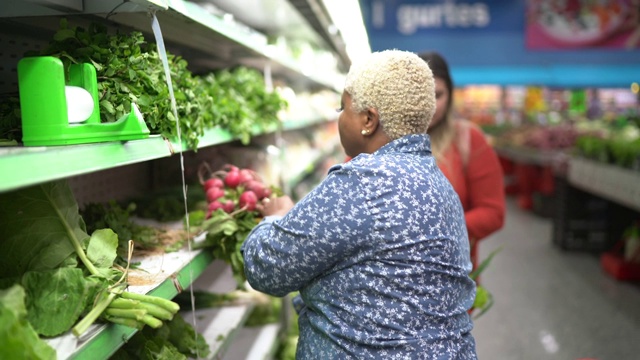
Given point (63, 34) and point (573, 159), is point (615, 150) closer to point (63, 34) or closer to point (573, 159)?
point (573, 159)

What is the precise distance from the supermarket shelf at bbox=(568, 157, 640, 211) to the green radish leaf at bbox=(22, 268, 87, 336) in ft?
16.8

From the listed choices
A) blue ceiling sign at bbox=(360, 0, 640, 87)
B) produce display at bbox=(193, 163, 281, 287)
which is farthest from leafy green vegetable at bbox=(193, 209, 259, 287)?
blue ceiling sign at bbox=(360, 0, 640, 87)

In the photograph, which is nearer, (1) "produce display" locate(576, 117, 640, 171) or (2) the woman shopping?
(2) the woman shopping

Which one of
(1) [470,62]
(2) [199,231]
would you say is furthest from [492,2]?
(2) [199,231]

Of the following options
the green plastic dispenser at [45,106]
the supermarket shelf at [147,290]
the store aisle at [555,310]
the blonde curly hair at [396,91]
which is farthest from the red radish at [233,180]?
the store aisle at [555,310]

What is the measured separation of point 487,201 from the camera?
3.20 m

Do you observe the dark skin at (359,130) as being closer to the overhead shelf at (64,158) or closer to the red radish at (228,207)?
the overhead shelf at (64,158)

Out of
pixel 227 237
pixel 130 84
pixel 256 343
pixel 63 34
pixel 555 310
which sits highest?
pixel 63 34

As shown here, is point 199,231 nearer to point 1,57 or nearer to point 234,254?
point 234,254

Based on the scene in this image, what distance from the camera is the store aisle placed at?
185 inches

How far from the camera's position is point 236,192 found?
2.67 m

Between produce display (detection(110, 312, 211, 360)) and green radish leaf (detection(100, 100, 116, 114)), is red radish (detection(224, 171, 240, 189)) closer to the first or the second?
produce display (detection(110, 312, 211, 360))

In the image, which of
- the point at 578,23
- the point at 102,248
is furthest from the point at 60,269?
the point at 578,23

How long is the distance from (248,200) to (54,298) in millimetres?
1153
